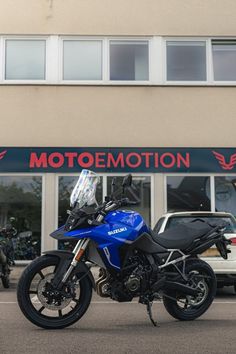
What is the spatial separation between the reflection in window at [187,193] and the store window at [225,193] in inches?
10.5

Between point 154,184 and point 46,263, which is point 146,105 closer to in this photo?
point 154,184

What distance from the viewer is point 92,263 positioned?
6.00 m

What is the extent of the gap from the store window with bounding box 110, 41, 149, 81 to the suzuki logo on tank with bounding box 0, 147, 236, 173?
2.08 m

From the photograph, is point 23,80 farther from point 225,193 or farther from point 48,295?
point 48,295

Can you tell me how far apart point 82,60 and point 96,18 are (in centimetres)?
121

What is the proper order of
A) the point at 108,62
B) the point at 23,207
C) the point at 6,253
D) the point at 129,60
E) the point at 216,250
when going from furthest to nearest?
1. the point at 129,60
2. the point at 108,62
3. the point at 23,207
4. the point at 6,253
5. the point at 216,250

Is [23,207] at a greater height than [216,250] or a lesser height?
greater

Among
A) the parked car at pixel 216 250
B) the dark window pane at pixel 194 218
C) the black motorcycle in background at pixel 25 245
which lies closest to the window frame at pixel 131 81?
the black motorcycle in background at pixel 25 245

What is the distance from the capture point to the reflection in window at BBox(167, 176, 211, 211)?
14227 millimetres

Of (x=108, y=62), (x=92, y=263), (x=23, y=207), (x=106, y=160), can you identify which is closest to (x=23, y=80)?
(x=108, y=62)

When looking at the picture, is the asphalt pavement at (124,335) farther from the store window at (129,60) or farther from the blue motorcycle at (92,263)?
the store window at (129,60)

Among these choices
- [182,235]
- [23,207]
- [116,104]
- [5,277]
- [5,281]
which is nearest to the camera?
[182,235]

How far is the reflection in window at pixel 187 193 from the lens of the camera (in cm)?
1423

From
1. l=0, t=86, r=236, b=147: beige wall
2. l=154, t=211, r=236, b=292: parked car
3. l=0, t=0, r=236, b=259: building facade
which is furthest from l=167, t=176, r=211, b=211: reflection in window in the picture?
l=154, t=211, r=236, b=292: parked car
